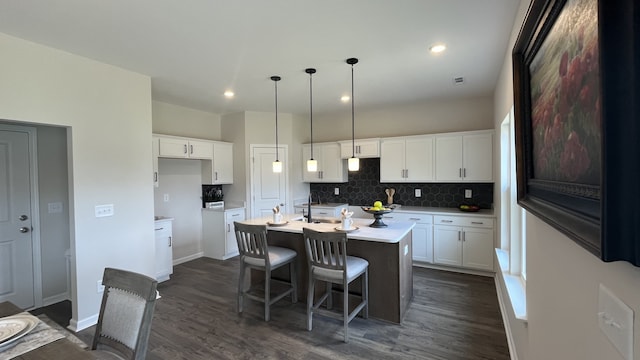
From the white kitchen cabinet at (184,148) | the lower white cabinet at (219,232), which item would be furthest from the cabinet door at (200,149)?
the lower white cabinet at (219,232)

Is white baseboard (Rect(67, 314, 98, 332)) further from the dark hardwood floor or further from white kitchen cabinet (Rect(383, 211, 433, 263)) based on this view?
white kitchen cabinet (Rect(383, 211, 433, 263))

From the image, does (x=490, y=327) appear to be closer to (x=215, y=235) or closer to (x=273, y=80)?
(x=273, y=80)

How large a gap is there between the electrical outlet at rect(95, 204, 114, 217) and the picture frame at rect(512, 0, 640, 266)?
3.81 m

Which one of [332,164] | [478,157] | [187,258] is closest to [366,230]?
[478,157]

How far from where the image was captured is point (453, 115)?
16.4ft

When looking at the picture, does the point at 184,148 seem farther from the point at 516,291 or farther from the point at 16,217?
the point at 516,291

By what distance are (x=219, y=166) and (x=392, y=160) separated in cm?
313

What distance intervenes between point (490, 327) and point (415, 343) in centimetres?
85

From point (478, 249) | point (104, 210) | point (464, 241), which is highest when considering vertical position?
point (104, 210)

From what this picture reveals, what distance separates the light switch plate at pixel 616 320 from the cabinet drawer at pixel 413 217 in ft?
13.0

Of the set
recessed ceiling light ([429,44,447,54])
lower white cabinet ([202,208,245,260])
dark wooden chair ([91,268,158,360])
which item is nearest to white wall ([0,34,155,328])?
lower white cabinet ([202,208,245,260])

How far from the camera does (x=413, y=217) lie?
476 centimetres

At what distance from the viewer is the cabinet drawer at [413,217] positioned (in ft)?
15.3

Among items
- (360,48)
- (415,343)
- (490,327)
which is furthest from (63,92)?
(490,327)
